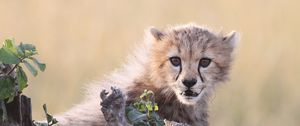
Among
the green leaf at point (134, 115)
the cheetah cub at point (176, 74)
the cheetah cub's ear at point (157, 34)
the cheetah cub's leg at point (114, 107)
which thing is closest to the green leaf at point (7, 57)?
the cheetah cub's leg at point (114, 107)

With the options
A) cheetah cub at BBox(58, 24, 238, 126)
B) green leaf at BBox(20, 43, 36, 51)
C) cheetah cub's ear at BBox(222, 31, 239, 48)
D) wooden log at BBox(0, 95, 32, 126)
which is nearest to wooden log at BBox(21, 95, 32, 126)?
wooden log at BBox(0, 95, 32, 126)

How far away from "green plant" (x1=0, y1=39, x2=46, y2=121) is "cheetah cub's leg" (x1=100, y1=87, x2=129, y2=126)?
138mm

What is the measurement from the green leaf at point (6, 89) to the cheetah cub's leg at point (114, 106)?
0.56 feet

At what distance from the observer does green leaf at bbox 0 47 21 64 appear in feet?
6.01

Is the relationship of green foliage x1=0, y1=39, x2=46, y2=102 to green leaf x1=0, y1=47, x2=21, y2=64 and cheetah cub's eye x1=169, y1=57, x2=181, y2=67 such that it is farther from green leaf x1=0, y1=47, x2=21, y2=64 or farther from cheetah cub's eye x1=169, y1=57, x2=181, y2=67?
cheetah cub's eye x1=169, y1=57, x2=181, y2=67

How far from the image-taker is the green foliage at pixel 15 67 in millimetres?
1818

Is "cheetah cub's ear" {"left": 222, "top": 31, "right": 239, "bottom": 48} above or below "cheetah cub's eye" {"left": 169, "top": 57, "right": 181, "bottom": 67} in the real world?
above

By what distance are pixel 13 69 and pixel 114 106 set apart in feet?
0.68

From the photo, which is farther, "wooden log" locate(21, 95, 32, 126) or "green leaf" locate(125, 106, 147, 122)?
"green leaf" locate(125, 106, 147, 122)

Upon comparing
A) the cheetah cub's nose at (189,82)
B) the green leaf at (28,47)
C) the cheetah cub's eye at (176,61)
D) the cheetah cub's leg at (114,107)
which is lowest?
the cheetah cub's leg at (114,107)

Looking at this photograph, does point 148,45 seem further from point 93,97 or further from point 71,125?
point 71,125

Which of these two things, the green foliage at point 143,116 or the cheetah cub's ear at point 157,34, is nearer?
the green foliage at point 143,116

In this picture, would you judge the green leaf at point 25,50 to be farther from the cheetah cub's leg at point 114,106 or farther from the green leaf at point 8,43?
the cheetah cub's leg at point 114,106

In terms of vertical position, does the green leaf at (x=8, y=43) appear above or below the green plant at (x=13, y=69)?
above
